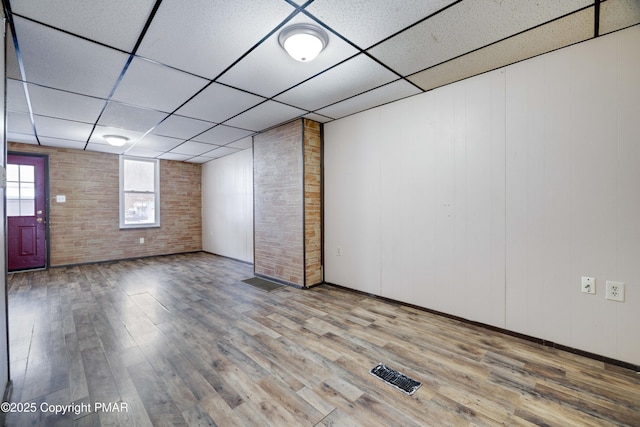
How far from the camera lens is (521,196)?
2496 mm

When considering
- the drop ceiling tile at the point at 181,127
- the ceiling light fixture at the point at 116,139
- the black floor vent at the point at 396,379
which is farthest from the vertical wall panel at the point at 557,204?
the ceiling light fixture at the point at 116,139

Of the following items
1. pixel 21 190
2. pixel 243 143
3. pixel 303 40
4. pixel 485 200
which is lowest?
pixel 485 200

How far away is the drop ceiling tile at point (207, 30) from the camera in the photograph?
5.85 ft

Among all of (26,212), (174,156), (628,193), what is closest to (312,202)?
(628,193)

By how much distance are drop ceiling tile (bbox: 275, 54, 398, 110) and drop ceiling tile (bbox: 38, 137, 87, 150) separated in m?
4.61

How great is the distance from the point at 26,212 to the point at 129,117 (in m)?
3.54

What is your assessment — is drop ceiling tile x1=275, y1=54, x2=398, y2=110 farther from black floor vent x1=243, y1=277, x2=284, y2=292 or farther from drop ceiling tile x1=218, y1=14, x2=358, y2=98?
black floor vent x1=243, y1=277, x2=284, y2=292

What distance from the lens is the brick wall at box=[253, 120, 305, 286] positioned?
4.09 metres

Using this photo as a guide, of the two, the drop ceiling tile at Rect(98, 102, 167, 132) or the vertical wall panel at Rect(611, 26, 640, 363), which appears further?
the drop ceiling tile at Rect(98, 102, 167, 132)

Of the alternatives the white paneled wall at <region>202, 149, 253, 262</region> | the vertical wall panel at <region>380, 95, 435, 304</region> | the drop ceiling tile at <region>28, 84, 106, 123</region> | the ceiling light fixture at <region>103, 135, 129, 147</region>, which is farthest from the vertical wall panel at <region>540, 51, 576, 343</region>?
the ceiling light fixture at <region>103, 135, 129, 147</region>

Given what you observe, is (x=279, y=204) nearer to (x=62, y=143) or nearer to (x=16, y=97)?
(x=16, y=97)

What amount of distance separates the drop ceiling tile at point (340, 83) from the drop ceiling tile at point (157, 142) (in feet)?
9.58

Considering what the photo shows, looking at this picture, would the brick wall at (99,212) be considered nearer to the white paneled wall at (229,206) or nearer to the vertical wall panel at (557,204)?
the white paneled wall at (229,206)

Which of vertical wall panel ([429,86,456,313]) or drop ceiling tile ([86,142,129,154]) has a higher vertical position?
drop ceiling tile ([86,142,129,154])
